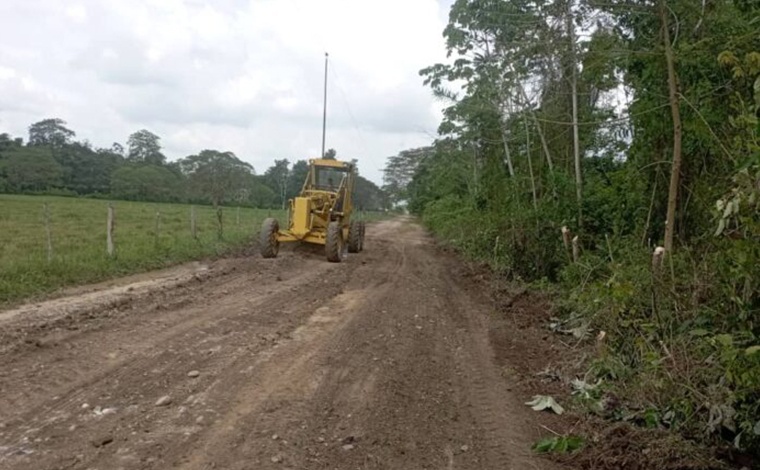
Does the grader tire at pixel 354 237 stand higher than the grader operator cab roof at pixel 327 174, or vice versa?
the grader operator cab roof at pixel 327 174

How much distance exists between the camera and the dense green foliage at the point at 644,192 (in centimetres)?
430

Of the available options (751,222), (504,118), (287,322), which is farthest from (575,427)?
(504,118)

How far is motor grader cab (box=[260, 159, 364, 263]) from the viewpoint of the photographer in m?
14.2

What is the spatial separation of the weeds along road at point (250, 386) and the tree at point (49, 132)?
87.0 metres

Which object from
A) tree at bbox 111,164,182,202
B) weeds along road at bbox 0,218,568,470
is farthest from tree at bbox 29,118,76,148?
weeds along road at bbox 0,218,568,470

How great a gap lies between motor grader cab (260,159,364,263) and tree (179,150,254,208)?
4479cm

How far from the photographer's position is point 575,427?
15.5 ft

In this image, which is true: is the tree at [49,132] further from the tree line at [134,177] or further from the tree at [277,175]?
the tree at [277,175]

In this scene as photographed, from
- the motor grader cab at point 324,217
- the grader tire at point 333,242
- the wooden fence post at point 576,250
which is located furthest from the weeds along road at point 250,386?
the motor grader cab at point 324,217

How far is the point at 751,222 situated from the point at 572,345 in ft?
12.7

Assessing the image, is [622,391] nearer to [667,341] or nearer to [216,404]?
[667,341]

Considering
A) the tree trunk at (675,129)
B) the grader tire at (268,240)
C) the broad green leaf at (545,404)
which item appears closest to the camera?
the broad green leaf at (545,404)

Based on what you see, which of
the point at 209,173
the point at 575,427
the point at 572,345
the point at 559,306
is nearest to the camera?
the point at 575,427

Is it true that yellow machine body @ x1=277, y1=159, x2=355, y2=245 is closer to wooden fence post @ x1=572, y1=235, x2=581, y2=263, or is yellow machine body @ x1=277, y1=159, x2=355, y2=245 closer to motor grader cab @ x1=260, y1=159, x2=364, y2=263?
motor grader cab @ x1=260, y1=159, x2=364, y2=263
